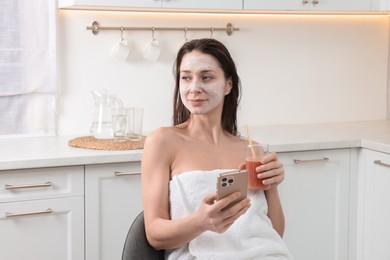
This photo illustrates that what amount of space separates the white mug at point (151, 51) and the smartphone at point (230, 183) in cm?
182

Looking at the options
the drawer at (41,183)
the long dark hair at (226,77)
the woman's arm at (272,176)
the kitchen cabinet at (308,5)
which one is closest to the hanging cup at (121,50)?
the kitchen cabinet at (308,5)

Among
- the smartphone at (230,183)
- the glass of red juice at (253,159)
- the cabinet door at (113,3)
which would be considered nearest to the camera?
the smartphone at (230,183)

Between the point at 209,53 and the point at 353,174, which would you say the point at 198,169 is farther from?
the point at 353,174

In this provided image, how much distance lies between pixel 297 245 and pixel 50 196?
1219mm

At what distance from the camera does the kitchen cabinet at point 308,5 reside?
3.33 m

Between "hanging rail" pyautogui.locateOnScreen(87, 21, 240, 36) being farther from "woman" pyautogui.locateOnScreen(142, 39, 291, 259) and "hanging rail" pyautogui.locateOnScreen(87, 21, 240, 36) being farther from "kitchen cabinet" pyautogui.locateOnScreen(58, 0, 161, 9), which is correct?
"woman" pyautogui.locateOnScreen(142, 39, 291, 259)

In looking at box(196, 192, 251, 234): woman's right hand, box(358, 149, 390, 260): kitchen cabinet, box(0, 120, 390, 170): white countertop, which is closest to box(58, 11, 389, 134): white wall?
box(0, 120, 390, 170): white countertop

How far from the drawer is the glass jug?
1.32 ft

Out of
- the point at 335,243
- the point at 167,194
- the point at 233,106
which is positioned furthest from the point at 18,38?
the point at 335,243

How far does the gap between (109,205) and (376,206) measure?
4.13ft

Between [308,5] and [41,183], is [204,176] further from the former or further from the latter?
[308,5]

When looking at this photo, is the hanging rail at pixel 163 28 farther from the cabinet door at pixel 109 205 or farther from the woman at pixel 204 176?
the woman at pixel 204 176

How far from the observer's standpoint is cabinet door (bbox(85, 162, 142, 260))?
2.78 metres

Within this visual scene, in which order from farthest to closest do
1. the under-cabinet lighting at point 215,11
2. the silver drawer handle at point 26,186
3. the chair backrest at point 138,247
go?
the under-cabinet lighting at point 215,11, the silver drawer handle at point 26,186, the chair backrest at point 138,247
